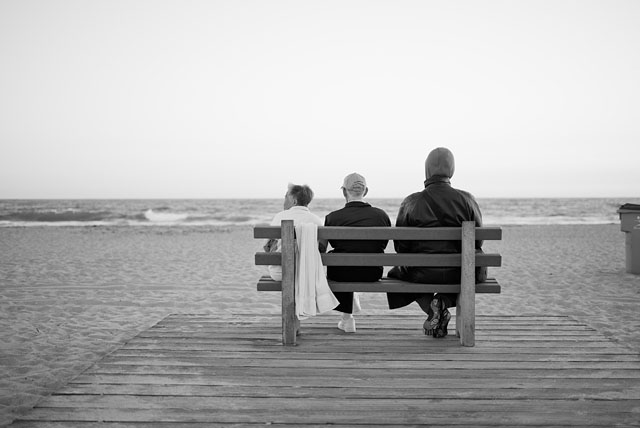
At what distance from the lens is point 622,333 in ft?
18.6

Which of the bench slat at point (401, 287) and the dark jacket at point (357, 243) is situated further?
the dark jacket at point (357, 243)

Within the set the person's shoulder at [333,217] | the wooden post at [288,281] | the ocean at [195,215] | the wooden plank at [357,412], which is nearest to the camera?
the wooden plank at [357,412]

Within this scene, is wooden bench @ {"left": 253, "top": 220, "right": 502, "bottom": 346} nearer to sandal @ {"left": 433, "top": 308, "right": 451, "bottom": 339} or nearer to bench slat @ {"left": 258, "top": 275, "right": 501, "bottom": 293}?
bench slat @ {"left": 258, "top": 275, "right": 501, "bottom": 293}

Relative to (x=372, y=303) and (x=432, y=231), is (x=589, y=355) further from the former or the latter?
(x=372, y=303)

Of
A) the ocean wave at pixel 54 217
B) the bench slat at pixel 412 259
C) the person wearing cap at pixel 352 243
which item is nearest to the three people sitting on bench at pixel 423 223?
the person wearing cap at pixel 352 243

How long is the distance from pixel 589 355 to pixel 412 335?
1.26 meters

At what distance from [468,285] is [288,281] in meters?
1.31

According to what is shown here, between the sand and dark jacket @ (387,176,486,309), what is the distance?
56 cm

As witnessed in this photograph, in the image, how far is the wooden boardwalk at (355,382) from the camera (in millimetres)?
2564

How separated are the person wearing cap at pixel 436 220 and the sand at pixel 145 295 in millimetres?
300

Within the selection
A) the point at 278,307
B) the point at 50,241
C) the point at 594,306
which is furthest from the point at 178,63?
the point at 594,306

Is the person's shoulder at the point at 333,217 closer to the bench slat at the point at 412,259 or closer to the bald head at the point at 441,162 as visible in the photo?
the bench slat at the point at 412,259

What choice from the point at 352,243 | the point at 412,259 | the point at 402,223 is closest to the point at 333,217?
the point at 352,243

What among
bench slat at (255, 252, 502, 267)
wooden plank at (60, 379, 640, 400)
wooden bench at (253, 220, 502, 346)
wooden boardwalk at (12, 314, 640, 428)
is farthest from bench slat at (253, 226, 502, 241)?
wooden plank at (60, 379, 640, 400)
